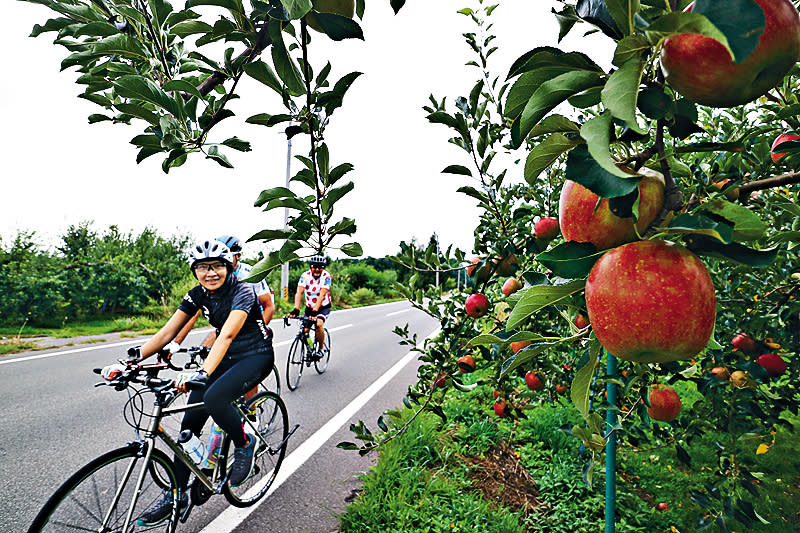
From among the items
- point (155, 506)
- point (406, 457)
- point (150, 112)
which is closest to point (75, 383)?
point (155, 506)

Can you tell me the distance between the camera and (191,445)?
2.53 m

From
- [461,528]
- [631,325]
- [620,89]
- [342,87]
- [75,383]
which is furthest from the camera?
[75,383]

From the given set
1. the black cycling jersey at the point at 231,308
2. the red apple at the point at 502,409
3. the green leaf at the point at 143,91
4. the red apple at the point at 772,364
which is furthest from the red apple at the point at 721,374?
the black cycling jersey at the point at 231,308

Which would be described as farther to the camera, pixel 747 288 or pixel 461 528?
pixel 461 528

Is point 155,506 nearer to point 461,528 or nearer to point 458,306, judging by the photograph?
point 461,528

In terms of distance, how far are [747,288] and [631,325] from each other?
2.11m

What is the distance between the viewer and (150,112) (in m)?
0.77

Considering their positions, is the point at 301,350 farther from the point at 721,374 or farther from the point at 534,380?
the point at 721,374

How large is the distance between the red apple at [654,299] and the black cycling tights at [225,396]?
8.45ft

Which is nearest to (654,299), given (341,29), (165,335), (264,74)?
(341,29)

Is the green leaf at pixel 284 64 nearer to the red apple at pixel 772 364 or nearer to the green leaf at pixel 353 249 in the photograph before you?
the green leaf at pixel 353 249

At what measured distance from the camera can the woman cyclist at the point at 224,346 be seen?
2.57 m

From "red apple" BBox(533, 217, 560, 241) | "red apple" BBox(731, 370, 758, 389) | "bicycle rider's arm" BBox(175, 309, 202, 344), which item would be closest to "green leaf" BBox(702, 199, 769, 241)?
"red apple" BBox(533, 217, 560, 241)

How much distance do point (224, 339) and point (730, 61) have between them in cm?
269
